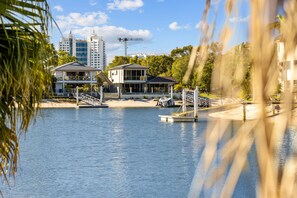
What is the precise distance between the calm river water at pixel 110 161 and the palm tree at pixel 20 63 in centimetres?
495

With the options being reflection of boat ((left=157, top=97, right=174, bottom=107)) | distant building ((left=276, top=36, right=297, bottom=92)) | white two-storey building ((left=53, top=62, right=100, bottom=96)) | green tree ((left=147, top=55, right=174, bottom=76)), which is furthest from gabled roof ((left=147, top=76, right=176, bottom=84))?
distant building ((left=276, top=36, right=297, bottom=92))

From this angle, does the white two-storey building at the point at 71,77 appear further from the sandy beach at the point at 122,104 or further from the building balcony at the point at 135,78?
the building balcony at the point at 135,78

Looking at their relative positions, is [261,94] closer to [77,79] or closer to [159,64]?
[77,79]

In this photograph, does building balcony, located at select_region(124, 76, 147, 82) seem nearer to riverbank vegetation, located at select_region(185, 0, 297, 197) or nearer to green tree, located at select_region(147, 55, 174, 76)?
green tree, located at select_region(147, 55, 174, 76)

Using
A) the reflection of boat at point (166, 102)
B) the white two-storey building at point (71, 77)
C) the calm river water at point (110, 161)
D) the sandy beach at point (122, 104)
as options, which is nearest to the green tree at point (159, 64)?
the white two-storey building at point (71, 77)

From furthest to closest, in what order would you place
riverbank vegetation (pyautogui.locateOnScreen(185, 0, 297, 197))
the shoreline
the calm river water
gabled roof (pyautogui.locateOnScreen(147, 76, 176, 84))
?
gabled roof (pyautogui.locateOnScreen(147, 76, 176, 84)) → the shoreline → the calm river water → riverbank vegetation (pyautogui.locateOnScreen(185, 0, 297, 197))

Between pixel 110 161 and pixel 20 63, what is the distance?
62.4 ft

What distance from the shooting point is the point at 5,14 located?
2379 millimetres

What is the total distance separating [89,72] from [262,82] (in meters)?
59.5

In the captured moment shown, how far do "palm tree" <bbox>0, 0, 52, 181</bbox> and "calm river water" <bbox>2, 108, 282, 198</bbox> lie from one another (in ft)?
16.3

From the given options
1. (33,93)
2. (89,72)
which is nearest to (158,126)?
(89,72)

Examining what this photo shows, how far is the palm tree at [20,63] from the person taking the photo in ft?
7.54

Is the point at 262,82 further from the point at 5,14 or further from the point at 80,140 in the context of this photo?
the point at 80,140

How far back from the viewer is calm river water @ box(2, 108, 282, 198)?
1591 centimetres
